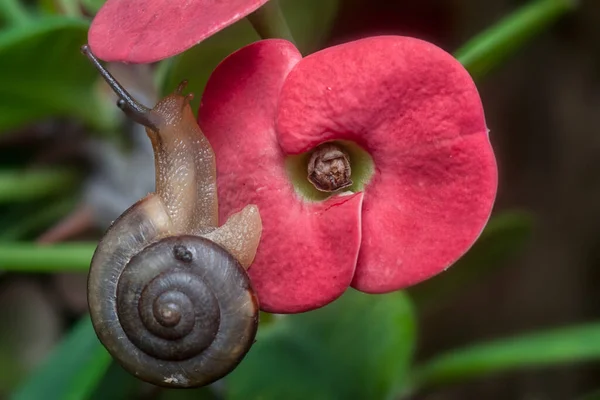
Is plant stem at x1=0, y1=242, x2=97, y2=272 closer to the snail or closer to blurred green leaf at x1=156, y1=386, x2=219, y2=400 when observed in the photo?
blurred green leaf at x1=156, y1=386, x2=219, y2=400

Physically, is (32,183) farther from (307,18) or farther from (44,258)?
(307,18)

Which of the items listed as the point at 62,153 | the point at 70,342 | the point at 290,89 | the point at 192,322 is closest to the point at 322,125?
the point at 290,89

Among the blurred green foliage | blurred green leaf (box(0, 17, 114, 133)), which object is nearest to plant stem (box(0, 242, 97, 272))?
the blurred green foliage

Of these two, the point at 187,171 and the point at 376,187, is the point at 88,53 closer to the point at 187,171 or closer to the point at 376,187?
the point at 187,171

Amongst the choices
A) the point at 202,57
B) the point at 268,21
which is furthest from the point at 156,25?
the point at 202,57

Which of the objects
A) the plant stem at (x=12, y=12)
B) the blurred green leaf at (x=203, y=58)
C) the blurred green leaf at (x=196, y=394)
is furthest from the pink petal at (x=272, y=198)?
the plant stem at (x=12, y=12)

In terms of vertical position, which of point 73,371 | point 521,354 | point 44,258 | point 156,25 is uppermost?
point 156,25
